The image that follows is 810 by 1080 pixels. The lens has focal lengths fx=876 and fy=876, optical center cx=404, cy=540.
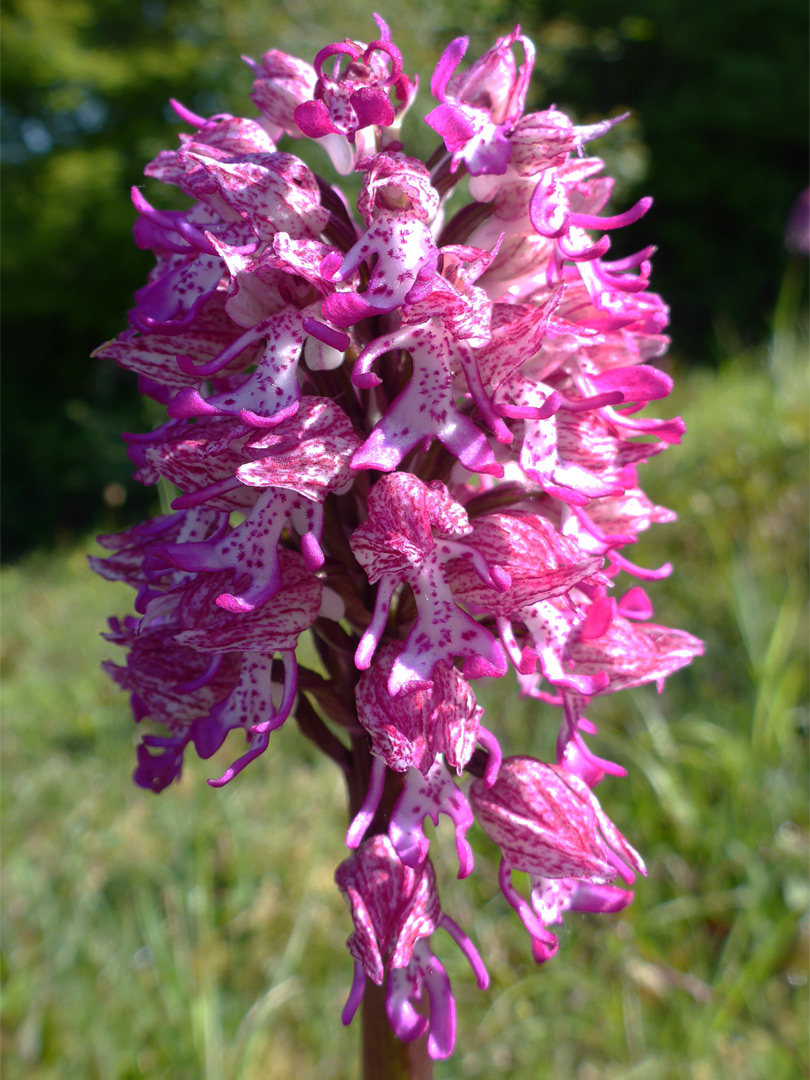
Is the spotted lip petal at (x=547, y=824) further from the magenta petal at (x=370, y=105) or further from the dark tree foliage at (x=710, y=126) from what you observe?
the dark tree foliage at (x=710, y=126)

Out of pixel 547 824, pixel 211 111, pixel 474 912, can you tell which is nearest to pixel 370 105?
pixel 547 824

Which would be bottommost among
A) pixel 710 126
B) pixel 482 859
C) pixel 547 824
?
pixel 482 859

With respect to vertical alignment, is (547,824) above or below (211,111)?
below

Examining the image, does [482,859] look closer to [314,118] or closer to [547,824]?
[547,824]

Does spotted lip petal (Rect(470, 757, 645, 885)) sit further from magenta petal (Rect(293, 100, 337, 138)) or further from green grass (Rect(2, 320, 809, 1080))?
green grass (Rect(2, 320, 809, 1080))

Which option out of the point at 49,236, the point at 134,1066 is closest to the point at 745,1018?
the point at 134,1066

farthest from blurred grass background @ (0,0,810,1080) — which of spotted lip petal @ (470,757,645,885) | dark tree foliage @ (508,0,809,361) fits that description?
dark tree foliage @ (508,0,809,361)
